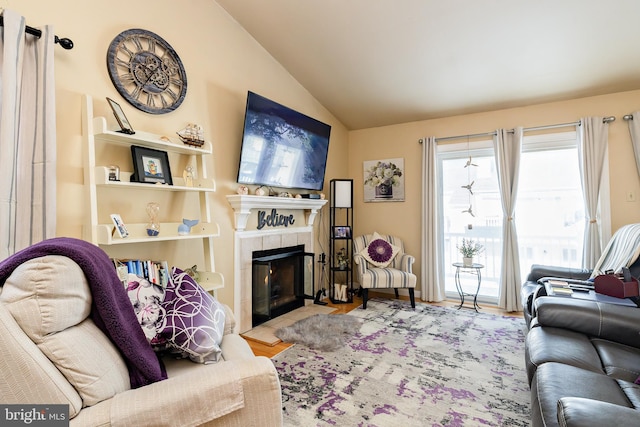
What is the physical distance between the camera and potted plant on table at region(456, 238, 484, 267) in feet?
12.2

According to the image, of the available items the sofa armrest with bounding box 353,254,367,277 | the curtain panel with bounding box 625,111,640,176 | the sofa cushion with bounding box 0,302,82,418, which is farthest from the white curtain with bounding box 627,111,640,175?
the sofa cushion with bounding box 0,302,82,418

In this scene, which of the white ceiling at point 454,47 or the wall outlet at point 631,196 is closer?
the white ceiling at point 454,47

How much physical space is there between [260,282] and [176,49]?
7.00ft

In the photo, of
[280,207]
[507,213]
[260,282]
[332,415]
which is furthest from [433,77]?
[332,415]

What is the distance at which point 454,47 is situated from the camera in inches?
113

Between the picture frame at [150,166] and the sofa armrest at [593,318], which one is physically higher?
the picture frame at [150,166]

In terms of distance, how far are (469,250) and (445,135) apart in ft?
4.89

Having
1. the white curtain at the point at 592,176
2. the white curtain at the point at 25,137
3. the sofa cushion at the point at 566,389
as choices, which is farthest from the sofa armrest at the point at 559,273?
the white curtain at the point at 25,137

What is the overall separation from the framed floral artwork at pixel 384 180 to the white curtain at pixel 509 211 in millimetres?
1200

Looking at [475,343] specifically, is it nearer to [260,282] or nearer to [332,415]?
[332,415]

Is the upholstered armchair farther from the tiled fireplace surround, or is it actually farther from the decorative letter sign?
the decorative letter sign

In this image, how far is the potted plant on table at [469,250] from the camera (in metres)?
3.71

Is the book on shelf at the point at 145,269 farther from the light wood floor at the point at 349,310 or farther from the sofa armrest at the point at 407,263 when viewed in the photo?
the sofa armrest at the point at 407,263

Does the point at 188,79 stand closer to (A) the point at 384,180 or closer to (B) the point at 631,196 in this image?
(A) the point at 384,180
